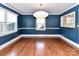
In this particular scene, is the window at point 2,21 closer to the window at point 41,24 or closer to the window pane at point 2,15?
the window pane at point 2,15

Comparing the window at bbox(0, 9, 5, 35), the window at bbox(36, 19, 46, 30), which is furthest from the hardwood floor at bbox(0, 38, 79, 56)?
the window at bbox(36, 19, 46, 30)

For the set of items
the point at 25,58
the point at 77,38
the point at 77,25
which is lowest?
the point at 25,58

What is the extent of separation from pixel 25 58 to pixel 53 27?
7.81 meters

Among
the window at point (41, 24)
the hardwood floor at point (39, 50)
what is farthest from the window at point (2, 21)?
the window at point (41, 24)

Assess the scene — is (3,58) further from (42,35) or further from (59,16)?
(59,16)

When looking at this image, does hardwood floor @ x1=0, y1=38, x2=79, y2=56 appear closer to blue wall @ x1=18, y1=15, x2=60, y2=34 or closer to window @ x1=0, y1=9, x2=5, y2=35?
window @ x1=0, y1=9, x2=5, y2=35

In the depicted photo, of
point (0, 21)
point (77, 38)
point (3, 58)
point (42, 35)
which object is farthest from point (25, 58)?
point (42, 35)

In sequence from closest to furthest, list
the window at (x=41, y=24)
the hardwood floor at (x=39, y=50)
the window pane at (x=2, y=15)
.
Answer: the hardwood floor at (x=39, y=50) < the window pane at (x=2, y=15) < the window at (x=41, y=24)

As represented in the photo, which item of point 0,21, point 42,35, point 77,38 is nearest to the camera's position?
point 0,21

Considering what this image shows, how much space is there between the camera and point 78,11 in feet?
19.3

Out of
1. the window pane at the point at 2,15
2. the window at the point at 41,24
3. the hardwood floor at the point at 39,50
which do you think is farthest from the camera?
the window at the point at 41,24

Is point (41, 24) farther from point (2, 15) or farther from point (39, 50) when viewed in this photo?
point (39, 50)

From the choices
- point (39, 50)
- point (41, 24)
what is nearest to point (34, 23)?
point (41, 24)

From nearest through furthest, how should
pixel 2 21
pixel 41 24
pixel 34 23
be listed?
pixel 2 21 → pixel 41 24 → pixel 34 23
